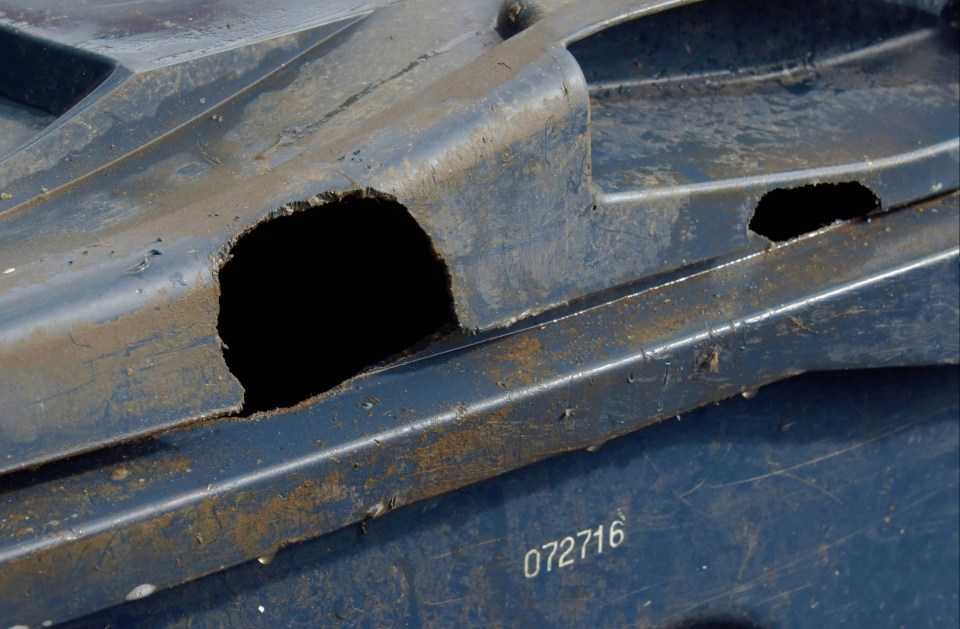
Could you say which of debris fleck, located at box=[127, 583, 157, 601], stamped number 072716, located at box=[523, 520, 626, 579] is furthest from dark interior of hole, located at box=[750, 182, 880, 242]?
debris fleck, located at box=[127, 583, 157, 601]

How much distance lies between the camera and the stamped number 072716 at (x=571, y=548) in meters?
1.66

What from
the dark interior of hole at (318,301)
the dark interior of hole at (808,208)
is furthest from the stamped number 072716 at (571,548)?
the dark interior of hole at (808,208)

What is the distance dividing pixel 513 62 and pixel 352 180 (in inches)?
11.7

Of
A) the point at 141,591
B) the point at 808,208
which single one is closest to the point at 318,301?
the point at 141,591

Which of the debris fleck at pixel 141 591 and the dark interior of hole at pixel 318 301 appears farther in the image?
the dark interior of hole at pixel 318 301

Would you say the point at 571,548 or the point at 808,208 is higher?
the point at 808,208

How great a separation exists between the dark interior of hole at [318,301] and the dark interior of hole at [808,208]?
0.59 m

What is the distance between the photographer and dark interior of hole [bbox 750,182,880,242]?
1.82m

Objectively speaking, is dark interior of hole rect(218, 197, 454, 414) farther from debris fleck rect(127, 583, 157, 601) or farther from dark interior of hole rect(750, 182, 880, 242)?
dark interior of hole rect(750, 182, 880, 242)

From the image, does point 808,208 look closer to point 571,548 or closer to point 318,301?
point 571,548

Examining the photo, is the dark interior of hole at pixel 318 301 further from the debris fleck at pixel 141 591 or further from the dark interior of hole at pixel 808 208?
the dark interior of hole at pixel 808 208

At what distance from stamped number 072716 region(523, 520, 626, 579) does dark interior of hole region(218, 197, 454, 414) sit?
1.19ft

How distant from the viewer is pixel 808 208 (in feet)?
6.14

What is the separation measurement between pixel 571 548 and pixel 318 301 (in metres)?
0.60
